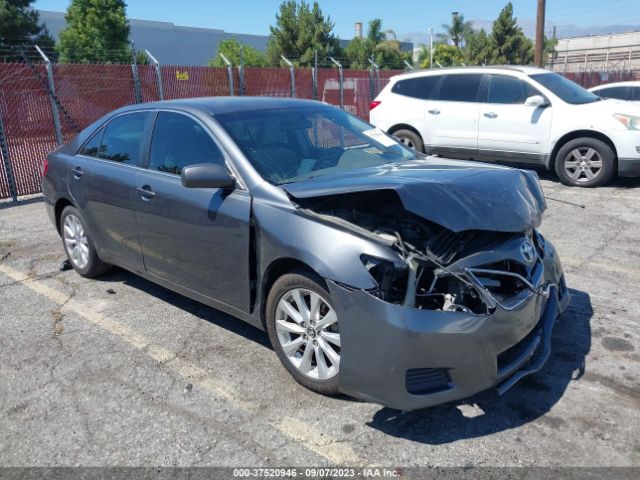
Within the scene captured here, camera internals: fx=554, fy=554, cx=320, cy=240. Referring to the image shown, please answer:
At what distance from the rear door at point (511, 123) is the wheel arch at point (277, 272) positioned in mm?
6986

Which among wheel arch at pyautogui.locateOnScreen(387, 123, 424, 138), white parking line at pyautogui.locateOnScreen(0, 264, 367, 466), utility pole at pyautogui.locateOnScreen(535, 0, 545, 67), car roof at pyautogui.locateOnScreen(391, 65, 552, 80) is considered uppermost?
utility pole at pyautogui.locateOnScreen(535, 0, 545, 67)

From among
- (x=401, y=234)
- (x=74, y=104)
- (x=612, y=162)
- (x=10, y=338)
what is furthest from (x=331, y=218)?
(x=74, y=104)

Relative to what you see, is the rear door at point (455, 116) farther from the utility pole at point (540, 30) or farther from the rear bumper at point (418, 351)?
the utility pole at point (540, 30)

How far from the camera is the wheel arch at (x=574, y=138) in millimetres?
8430

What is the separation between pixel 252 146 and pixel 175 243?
0.89 metres

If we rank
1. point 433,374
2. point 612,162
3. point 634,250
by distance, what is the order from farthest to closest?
point 612,162, point 634,250, point 433,374

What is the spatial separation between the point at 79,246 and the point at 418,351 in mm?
3822

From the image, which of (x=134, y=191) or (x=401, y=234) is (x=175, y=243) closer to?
(x=134, y=191)

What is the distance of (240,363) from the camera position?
3658 mm

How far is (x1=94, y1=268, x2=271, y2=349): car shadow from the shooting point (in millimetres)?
4086

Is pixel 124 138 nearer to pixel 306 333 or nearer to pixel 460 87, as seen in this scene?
pixel 306 333

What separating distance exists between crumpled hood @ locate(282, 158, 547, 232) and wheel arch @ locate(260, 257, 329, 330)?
0.39 m

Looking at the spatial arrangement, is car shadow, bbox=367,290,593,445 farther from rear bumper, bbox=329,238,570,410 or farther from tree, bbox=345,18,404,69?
tree, bbox=345,18,404,69

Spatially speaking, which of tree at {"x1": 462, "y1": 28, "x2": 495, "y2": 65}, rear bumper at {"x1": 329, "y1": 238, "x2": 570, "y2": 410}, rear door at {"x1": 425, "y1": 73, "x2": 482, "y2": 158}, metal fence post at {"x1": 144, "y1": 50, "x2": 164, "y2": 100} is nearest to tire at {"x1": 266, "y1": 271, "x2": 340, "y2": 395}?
rear bumper at {"x1": 329, "y1": 238, "x2": 570, "y2": 410}
